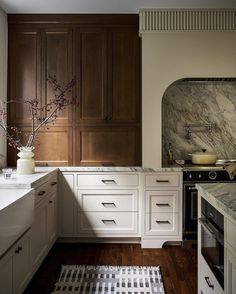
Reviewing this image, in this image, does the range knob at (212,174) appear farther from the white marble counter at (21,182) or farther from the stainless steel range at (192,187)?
the white marble counter at (21,182)

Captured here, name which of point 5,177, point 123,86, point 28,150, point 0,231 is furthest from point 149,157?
point 0,231

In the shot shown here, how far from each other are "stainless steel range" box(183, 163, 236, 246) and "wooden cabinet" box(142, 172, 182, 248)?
63 mm

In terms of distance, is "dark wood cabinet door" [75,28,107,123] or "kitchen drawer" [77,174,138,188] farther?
"dark wood cabinet door" [75,28,107,123]

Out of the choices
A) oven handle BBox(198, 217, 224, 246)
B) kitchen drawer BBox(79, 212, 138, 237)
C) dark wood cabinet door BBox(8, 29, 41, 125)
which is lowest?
kitchen drawer BBox(79, 212, 138, 237)

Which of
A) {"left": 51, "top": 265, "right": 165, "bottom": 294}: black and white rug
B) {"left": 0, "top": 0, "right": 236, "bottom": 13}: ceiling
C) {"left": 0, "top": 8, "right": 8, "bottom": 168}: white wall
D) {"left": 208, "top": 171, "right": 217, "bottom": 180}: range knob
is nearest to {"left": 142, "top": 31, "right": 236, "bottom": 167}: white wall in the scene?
{"left": 0, "top": 0, "right": 236, "bottom": 13}: ceiling

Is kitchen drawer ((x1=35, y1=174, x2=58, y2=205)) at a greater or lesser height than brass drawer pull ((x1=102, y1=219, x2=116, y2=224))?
greater

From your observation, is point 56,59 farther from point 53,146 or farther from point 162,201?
point 162,201

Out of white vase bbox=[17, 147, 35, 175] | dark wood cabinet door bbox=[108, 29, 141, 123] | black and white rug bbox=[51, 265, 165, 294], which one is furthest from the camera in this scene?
dark wood cabinet door bbox=[108, 29, 141, 123]

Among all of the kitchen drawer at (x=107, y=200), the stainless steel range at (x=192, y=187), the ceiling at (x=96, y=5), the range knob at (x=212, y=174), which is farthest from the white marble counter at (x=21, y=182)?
the ceiling at (x=96, y=5)

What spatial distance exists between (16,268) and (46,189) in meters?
0.97

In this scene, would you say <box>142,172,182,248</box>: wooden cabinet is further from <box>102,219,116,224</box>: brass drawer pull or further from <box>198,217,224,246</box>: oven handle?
<box>198,217,224,246</box>: oven handle

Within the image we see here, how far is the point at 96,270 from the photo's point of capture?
2805mm

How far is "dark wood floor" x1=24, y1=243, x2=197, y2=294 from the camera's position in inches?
100

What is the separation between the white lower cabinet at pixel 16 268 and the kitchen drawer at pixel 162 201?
56.7 inches
